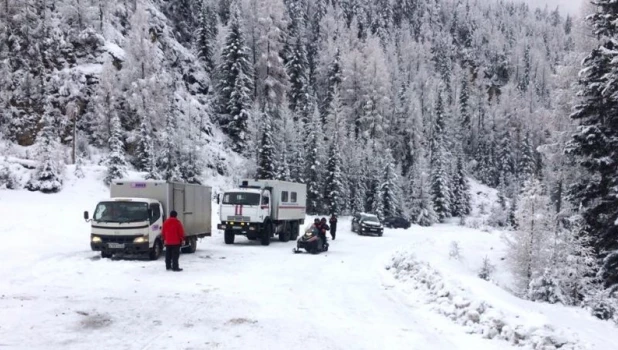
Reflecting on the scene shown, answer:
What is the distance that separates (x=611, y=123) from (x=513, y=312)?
1507 cm

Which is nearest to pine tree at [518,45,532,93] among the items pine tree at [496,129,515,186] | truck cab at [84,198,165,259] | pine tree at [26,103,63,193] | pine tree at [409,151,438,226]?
pine tree at [496,129,515,186]

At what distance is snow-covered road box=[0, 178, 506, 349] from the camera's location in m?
8.01

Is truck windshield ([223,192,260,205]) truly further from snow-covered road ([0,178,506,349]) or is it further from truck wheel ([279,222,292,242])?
snow-covered road ([0,178,506,349])

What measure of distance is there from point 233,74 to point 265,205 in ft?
121

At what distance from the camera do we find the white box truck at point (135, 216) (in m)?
17.0

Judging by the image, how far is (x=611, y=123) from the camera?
20.6 meters

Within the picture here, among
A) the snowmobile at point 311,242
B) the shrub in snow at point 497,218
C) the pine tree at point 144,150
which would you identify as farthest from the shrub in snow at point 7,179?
the shrub in snow at point 497,218

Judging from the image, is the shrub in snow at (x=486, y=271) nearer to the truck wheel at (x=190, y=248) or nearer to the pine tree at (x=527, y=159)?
the truck wheel at (x=190, y=248)

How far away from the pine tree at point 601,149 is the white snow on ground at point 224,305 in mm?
7843

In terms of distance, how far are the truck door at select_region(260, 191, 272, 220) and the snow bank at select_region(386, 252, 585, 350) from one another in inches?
505

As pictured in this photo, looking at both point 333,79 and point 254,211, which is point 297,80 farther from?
point 254,211

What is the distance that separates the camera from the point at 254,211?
25641 millimetres

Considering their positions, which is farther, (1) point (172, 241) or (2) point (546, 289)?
(2) point (546, 289)

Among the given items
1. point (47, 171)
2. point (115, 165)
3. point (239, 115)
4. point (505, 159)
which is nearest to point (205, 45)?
point (239, 115)
